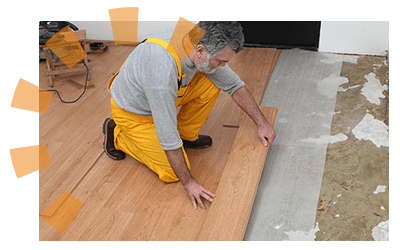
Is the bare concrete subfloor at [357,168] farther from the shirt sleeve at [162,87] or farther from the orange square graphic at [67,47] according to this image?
the orange square graphic at [67,47]

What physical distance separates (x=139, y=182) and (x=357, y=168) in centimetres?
150

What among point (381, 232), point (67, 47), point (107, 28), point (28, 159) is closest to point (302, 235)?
point (381, 232)

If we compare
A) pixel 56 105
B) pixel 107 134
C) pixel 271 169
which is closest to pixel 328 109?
pixel 271 169

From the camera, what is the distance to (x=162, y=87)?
99.5 inches

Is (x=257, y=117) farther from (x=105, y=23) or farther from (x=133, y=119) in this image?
(x=105, y=23)

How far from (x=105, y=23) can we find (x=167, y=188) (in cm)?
270

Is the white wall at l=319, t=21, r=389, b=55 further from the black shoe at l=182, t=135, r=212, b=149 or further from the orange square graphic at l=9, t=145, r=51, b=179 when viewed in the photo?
the orange square graphic at l=9, t=145, r=51, b=179

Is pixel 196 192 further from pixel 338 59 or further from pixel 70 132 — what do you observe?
pixel 338 59

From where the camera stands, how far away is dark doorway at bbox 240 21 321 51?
447 cm

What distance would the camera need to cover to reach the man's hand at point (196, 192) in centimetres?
278

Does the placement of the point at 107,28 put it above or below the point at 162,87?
below

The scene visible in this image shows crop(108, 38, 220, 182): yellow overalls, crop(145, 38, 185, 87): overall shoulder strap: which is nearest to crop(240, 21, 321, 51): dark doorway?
crop(108, 38, 220, 182): yellow overalls

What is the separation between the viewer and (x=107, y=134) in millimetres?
3252

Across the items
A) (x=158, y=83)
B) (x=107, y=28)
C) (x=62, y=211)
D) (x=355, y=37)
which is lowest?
(x=62, y=211)
